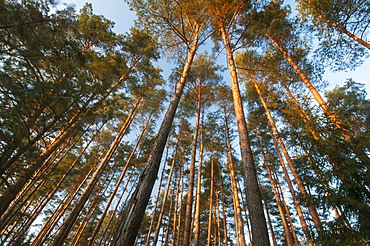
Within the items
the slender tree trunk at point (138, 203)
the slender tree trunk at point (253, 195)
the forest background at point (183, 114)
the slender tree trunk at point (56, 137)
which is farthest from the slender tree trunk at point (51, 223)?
the slender tree trunk at point (253, 195)

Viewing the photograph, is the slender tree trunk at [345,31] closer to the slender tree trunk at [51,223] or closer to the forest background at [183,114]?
the forest background at [183,114]

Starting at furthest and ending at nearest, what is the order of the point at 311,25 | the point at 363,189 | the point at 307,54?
the point at 307,54, the point at 311,25, the point at 363,189

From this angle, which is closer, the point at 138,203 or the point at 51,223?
the point at 138,203

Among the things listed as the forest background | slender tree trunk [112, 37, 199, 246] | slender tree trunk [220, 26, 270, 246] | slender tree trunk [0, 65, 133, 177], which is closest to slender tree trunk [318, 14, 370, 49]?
the forest background

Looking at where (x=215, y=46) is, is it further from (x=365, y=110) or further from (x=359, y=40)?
(x=365, y=110)

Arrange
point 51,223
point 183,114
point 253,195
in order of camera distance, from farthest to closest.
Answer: point 183,114 < point 51,223 < point 253,195

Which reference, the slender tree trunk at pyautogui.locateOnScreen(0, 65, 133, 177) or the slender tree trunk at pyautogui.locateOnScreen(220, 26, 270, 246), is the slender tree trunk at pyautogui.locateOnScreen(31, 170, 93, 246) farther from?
the slender tree trunk at pyautogui.locateOnScreen(220, 26, 270, 246)

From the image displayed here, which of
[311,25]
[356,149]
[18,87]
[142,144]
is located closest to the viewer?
[18,87]

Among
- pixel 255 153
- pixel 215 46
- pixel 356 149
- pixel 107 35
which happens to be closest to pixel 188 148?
pixel 255 153

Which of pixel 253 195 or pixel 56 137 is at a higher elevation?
pixel 56 137

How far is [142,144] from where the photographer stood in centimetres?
1448

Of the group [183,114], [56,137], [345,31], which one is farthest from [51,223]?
[345,31]

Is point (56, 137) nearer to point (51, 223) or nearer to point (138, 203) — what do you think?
point (138, 203)

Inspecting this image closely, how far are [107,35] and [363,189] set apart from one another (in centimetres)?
1078
